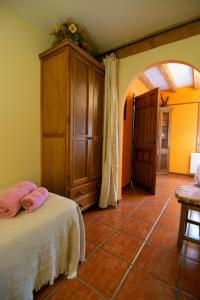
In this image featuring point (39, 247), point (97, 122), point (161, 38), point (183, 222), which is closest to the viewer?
point (39, 247)

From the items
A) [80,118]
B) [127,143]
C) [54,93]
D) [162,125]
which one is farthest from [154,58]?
[162,125]

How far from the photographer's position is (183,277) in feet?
4.00

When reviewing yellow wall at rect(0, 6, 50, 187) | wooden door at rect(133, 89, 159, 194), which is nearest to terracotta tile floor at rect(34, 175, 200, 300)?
wooden door at rect(133, 89, 159, 194)

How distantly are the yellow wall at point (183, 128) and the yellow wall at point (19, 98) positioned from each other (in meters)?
4.31

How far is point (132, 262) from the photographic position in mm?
1355

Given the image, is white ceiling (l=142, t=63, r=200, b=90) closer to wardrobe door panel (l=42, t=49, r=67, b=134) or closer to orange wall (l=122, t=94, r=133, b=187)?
orange wall (l=122, t=94, r=133, b=187)

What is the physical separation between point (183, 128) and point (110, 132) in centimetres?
350

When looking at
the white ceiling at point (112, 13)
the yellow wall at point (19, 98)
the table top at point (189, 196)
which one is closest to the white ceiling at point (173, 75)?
the white ceiling at point (112, 13)

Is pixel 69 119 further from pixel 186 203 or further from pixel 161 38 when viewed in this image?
pixel 161 38

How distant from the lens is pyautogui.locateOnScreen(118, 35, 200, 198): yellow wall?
6.09 feet

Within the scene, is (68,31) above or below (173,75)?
below

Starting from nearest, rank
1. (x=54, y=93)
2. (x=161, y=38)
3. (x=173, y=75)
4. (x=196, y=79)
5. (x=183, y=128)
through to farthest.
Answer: (x=54, y=93) → (x=161, y=38) → (x=173, y=75) → (x=196, y=79) → (x=183, y=128)

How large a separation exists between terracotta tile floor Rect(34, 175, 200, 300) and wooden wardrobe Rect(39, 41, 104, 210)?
1.88 ft

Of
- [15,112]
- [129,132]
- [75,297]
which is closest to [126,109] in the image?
[129,132]
